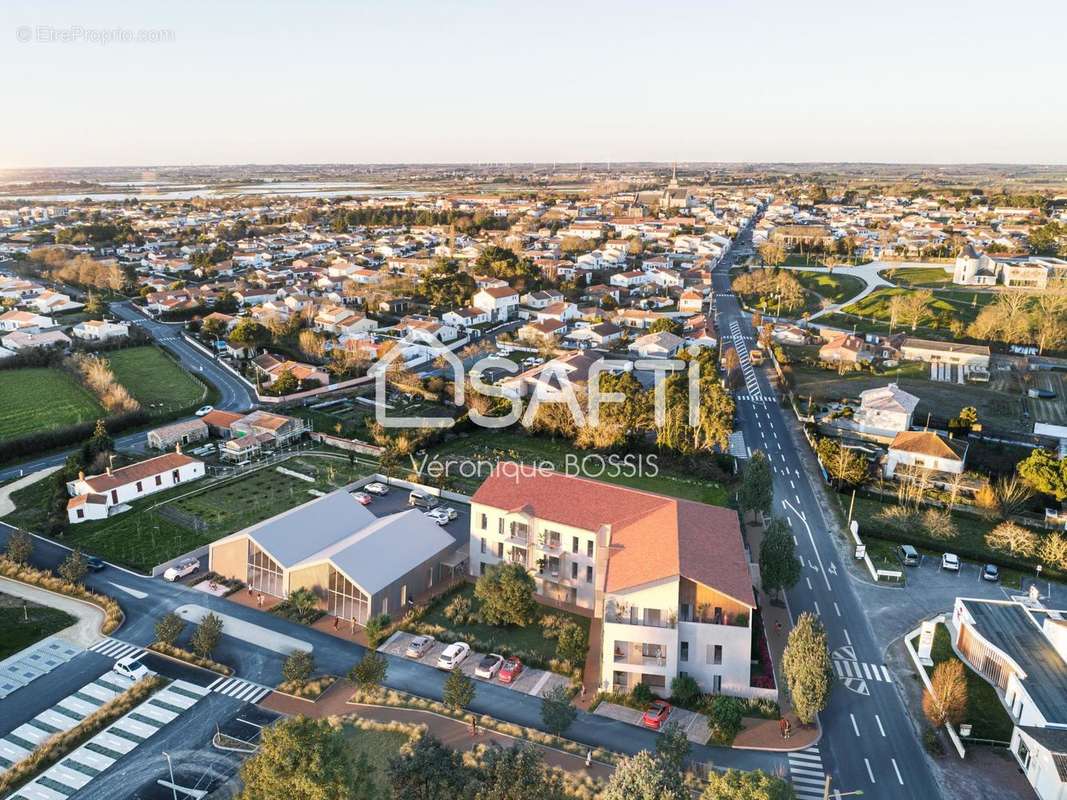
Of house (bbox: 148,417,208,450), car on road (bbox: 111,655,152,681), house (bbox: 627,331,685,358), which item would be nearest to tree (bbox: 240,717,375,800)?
car on road (bbox: 111,655,152,681)

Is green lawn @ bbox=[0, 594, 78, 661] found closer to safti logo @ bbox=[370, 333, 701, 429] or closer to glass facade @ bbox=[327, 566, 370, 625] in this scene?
glass facade @ bbox=[327, 566, 370, 625]

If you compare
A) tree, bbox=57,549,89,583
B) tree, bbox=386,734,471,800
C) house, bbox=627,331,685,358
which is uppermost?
house, bbox=627,331,685,358

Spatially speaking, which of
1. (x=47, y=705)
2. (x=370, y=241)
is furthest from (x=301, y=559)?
(x=370, y=241)

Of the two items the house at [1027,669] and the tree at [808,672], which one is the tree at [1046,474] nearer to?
the house at [1027,669]

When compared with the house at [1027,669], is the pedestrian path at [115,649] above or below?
below

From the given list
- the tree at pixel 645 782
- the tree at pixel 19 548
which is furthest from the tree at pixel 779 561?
the tree at pixel 19 548

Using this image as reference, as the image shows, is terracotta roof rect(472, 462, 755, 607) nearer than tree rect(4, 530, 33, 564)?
Yes
